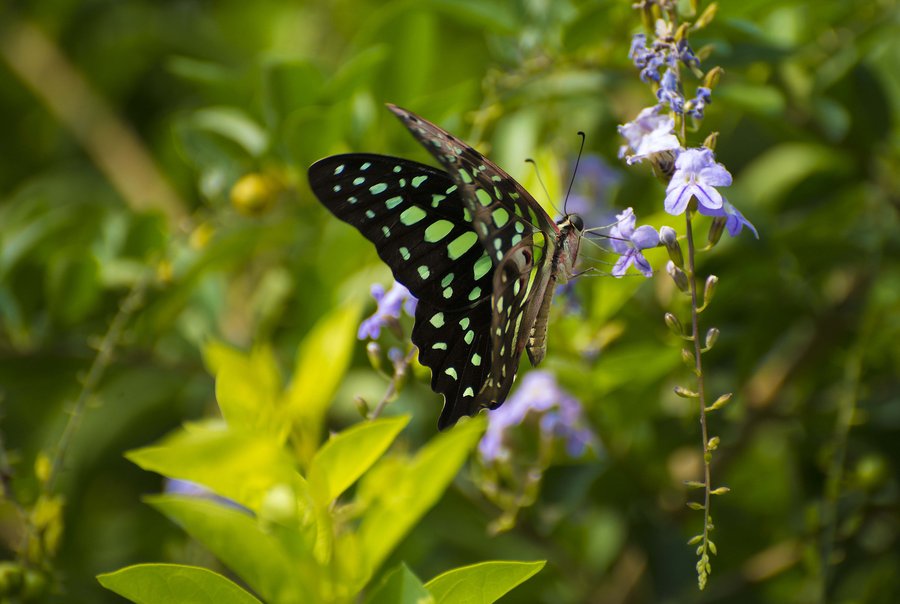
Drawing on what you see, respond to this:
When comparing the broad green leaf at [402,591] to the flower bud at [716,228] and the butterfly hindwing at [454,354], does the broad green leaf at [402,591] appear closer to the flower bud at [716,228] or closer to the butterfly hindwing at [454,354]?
the butterfly hindwing at [454,354]

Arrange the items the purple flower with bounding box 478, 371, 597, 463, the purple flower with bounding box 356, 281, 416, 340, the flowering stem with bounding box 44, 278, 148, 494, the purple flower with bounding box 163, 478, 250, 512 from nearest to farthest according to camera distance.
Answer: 1. the purple flower with bounding box 356, 281, 416, 340
2. the flowering stem with bounding box 44, 278, 148, 494
3. the purple flower with bounding box 478, 371, 597, 463
4. the purple flower with bounding box 163, 478, 250, 512

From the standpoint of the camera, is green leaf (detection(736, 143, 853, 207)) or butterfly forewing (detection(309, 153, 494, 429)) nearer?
butterfly forewing (detection(309, 153, 494, 429))

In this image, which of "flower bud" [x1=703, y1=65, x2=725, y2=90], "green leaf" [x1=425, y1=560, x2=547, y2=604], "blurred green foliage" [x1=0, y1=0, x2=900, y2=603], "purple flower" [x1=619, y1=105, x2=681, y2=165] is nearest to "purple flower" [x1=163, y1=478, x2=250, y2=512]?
"blurred green foliage" [x1=0, y1=0, x2=900, y2=603]

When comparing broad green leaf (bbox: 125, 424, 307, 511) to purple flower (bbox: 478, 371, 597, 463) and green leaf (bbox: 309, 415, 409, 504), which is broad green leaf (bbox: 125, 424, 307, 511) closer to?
green leaf (bbox: 309, 415, 409, 504)

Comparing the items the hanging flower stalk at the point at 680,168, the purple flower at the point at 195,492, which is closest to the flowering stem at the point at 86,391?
the purple flower at the point at 195,492

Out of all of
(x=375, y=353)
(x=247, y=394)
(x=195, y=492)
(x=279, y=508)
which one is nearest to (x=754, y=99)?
(x=375, y=353)

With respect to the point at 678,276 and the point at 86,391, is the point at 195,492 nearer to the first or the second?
the point at 86,391
